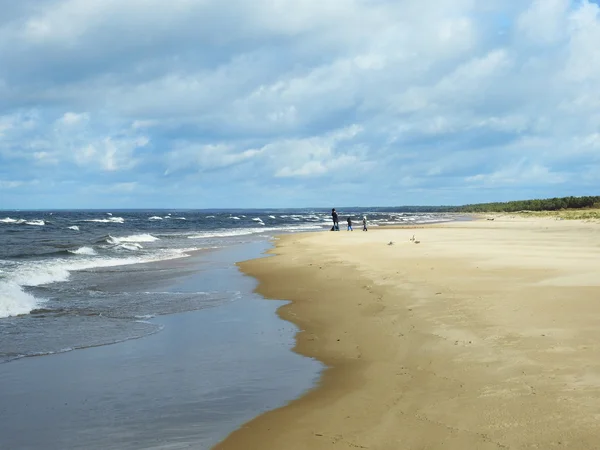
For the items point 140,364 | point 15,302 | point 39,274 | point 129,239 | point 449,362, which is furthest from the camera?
point 129,239

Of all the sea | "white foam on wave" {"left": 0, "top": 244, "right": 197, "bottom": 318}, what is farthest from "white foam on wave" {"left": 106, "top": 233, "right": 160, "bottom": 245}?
the sea

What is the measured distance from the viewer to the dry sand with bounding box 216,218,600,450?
5.56 m

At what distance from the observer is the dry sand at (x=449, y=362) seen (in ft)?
18.2

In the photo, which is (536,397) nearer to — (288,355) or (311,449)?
(311,449)

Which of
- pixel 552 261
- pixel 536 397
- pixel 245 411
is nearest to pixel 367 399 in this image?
pixel 245 411

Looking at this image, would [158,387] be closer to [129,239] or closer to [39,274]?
[39,274]

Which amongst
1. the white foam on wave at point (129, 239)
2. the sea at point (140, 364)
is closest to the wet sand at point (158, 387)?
the sea at point (140, 364)

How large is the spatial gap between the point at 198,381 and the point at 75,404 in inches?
65.2

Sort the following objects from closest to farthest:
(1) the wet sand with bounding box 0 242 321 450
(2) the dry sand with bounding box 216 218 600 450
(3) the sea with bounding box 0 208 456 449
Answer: (2) the dry sand with bounding box 216 218 600 450 < (1) the wet sand with bounding box 0 242 321 450 < (3) the sea with bounding box 0 208 456 449

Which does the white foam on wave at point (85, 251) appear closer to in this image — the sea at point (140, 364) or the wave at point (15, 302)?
the sea at point (140, 364)

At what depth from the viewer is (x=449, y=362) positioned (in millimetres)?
7938

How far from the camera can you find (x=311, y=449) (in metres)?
5.41

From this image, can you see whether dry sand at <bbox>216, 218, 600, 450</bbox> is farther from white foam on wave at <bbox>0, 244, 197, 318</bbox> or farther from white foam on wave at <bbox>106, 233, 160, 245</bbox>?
white foam on wave at <bbox>106, 233, 160, 245</bbox>

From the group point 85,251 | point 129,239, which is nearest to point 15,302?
point 85,251
